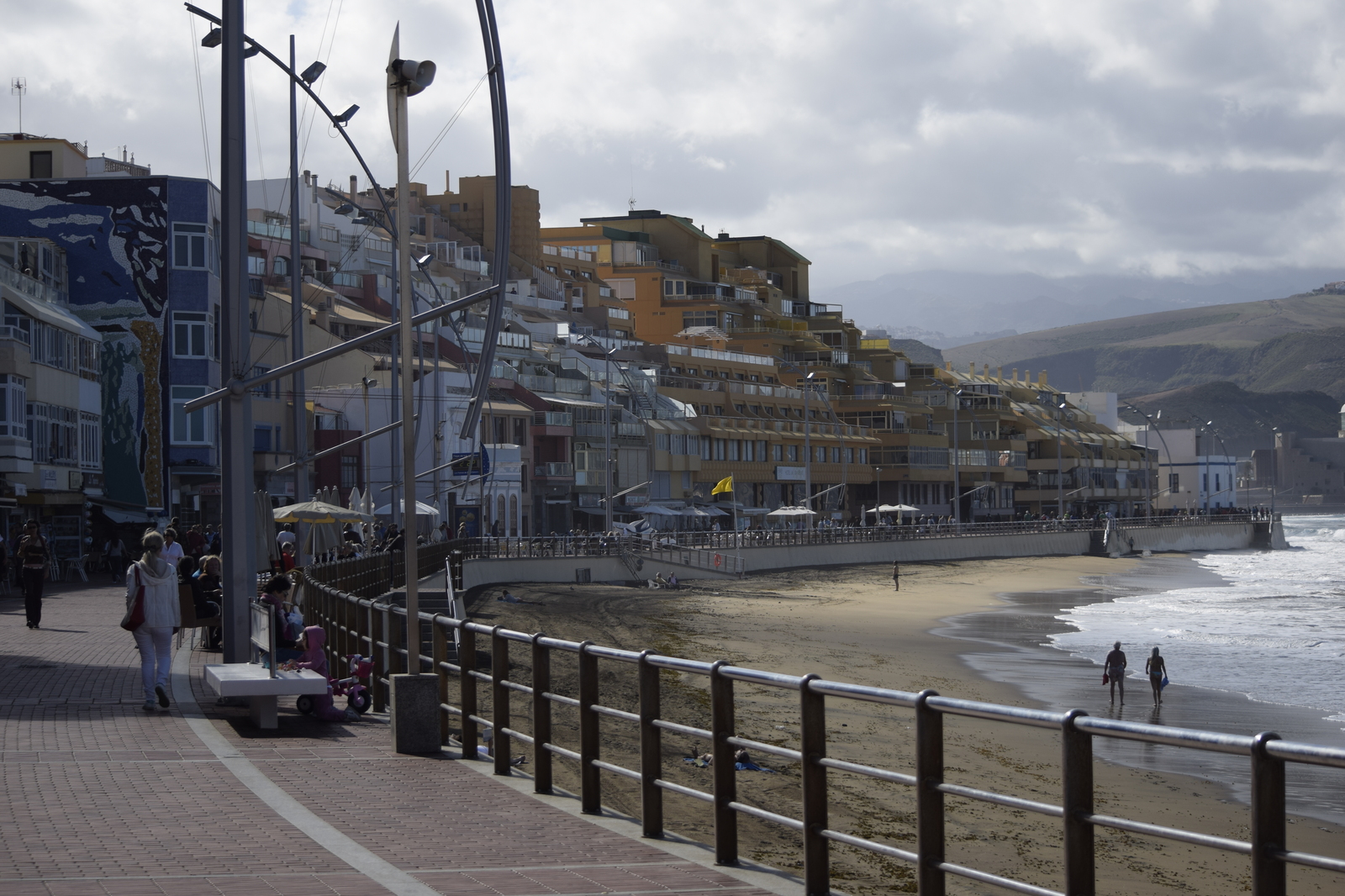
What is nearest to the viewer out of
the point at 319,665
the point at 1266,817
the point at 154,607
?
the point at 1266,817

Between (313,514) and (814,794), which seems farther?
(313,514)

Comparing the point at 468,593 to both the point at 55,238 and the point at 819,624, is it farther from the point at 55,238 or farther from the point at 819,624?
the point at 55,238

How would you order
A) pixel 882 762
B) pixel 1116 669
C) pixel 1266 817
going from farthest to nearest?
pixel 1116 669, pixel 882 762, pixel 1266 817

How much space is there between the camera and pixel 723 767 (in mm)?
8305

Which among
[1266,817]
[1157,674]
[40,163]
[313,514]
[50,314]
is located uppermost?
[40,163]

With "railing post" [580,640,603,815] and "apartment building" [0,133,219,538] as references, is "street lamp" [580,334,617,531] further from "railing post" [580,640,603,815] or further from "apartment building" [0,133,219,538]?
"railing post" [580,640,603,815]

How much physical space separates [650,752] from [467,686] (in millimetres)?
3295

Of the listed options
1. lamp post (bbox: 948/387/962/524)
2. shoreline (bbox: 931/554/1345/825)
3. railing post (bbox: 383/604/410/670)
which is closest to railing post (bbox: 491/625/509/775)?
railing post (bbox: 383/604/410/670)

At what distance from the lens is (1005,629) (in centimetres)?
4900

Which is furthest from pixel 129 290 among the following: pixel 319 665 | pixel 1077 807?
pixel 1077 807

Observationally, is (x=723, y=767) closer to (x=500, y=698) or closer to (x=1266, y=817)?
(x=500, y=698)

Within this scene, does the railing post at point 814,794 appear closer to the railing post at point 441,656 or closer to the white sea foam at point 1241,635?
the railing post at point 441,656

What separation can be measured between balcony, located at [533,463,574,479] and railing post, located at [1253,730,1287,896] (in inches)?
2994

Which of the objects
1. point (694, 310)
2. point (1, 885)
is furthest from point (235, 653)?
point (694, 310)
